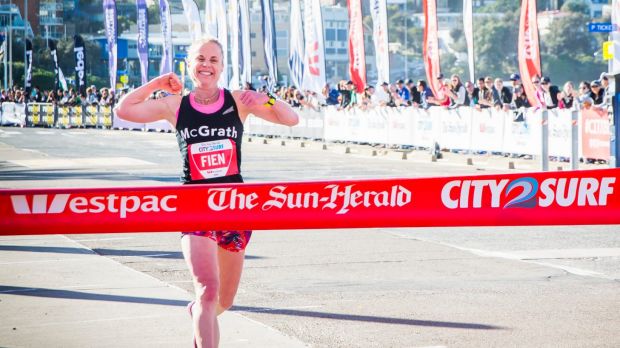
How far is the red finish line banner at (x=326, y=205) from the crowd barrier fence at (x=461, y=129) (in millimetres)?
16180

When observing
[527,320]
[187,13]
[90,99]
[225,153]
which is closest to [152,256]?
[527,320]

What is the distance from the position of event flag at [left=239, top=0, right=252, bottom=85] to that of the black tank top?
45569 millimetres

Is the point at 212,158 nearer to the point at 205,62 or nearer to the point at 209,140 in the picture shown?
the point at 209,140

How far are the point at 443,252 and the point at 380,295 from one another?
3.06 meters

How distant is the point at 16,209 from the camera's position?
6.58m

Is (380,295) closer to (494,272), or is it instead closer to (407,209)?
(494,272)

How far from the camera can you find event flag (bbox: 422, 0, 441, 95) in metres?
34.6

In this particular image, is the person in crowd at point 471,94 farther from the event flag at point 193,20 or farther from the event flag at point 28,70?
the event flag at point 28,70

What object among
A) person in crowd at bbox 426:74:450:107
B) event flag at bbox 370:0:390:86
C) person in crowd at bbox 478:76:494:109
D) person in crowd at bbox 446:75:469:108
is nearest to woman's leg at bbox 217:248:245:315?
person in crowd at bbox 478:76:494:109

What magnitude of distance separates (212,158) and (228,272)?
611 mm

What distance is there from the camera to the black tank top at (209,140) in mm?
6762

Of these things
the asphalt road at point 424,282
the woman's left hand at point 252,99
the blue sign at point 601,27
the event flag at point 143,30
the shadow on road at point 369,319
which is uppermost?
the event flag at point 143,30

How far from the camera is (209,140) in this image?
22.2 ft

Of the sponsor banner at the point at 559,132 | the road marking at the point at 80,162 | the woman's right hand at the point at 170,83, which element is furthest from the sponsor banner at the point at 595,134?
the woman's right hand at the point at 170,83
